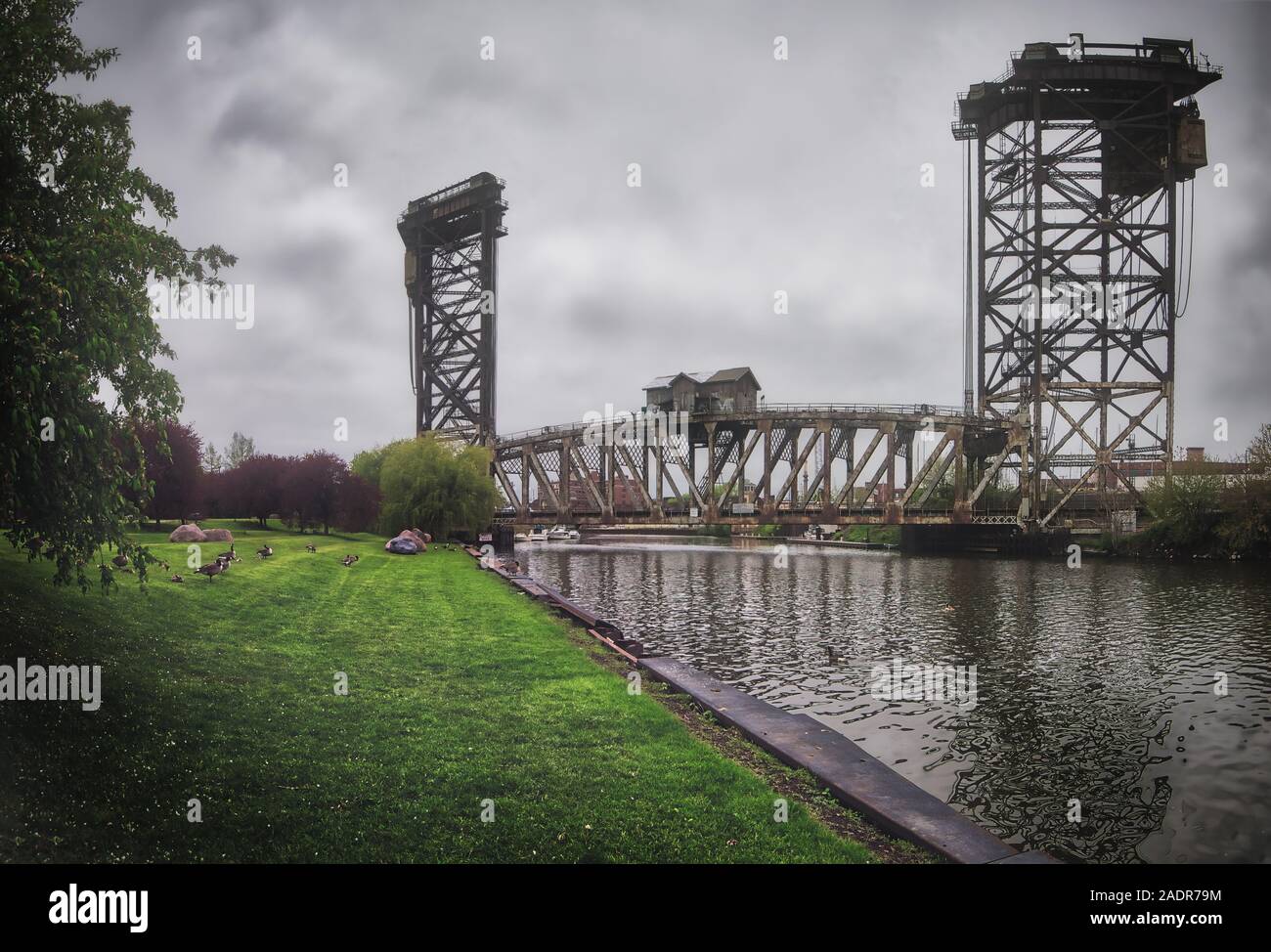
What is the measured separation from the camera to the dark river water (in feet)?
32.7

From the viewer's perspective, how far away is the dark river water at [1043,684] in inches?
393

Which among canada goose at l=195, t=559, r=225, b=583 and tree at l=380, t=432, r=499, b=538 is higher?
tree at l=380, t=432, r=499, b=538

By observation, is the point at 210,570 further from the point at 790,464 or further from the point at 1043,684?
the point at 790,464

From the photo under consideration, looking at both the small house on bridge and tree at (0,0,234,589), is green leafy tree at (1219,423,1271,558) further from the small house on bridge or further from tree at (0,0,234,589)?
tree at (0,0,234,589)

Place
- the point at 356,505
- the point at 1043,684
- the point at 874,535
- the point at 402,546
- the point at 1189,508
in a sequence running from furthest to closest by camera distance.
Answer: the point at 874,535
the point at 1189,508
the point at 356,505
the point at 402,546
the point at 1043,684

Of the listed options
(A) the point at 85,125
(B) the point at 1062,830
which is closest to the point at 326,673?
(A) the point at 85,125

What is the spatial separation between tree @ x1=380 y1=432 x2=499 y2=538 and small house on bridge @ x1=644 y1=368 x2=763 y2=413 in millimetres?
25884

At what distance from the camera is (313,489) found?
153ft

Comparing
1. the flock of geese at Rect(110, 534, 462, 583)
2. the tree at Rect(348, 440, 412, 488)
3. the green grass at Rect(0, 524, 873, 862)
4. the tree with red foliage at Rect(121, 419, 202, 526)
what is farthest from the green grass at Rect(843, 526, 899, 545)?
the green grass at Rect(0, 524, 873, 862)

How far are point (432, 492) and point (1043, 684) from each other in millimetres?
48078

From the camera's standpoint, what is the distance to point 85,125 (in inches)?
403

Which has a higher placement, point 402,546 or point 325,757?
point 402,546

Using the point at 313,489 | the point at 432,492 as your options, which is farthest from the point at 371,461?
the point at 313,489
